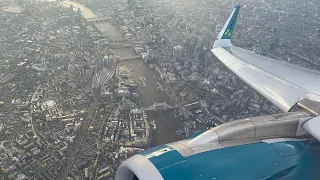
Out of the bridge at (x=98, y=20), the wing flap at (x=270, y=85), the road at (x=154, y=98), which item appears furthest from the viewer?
the bridge at (x=98, y=20)

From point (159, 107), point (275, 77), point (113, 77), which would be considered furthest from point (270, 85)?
point (113, 77)

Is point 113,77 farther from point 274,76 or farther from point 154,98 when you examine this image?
point 274,76

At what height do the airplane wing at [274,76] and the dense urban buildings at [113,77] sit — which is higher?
the airplane wing at [274,76]

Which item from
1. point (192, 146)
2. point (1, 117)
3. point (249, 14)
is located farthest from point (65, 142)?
point (249, 14)

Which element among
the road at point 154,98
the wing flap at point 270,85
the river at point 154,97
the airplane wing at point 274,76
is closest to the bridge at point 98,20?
the river at point 154,97

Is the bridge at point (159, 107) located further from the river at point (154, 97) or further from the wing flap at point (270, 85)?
the wing flap at point (270, 85)

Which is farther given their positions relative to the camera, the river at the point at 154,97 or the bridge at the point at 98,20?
the bridge at the point at 98,20

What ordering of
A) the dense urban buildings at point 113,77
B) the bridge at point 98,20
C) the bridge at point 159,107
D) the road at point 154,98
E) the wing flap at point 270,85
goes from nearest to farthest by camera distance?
1. the wing flap at point 270,85
2. the dense urban buildings at point 113,77
3. the road at point 154,98
4. the bridge at point 159,107
5. the bridge at point 98,20
